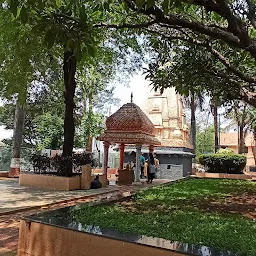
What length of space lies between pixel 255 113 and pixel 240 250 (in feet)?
79.4

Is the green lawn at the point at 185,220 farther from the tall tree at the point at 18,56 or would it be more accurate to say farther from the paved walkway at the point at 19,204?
the tall tree at the point at 18,56

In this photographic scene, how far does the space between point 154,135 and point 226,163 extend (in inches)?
176

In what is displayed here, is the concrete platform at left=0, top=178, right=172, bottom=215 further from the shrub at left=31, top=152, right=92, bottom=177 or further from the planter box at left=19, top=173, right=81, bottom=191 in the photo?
the shrub at left=31, top=152, right=92, bottom=177

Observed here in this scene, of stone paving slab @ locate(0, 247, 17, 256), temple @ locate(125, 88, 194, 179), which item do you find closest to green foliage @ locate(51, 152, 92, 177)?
stone paving slab @ locate(0, 247, 17, 256)

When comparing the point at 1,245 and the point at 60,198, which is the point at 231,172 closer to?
the point at 60,198

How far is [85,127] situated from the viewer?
24.7 meters

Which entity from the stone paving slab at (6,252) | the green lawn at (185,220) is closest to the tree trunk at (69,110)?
the green lawn at (185,220)

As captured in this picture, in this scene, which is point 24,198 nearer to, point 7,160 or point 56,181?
point 56,181

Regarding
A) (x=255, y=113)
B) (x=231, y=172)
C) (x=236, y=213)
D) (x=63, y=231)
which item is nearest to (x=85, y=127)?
(x=231, y=172)

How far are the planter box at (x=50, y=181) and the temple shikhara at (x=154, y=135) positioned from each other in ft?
14.3

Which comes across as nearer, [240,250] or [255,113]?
[240,250]

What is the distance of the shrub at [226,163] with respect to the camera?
62.4 ft

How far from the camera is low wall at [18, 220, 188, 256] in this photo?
374cm

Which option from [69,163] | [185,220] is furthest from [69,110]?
[185,220]
